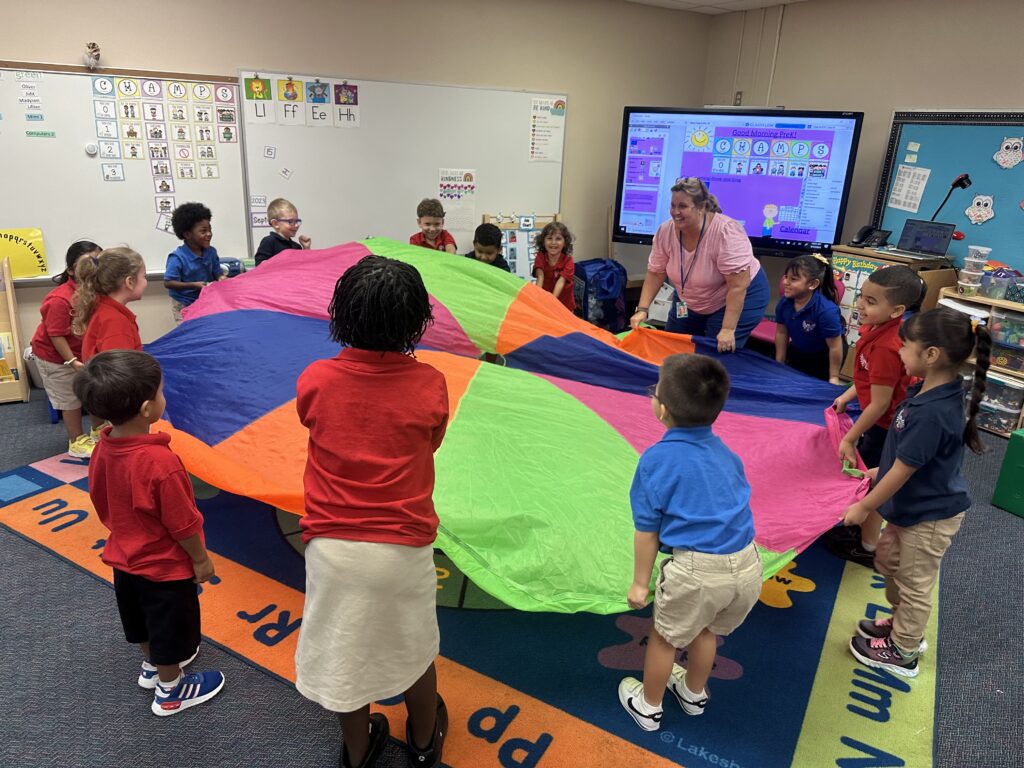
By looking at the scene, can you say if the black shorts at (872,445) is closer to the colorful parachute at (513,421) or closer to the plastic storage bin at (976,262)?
the colorful parachute at (513,421)

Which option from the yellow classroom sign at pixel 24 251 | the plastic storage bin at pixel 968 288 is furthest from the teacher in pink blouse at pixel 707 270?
the yellow classroom sign at pixel 24 251

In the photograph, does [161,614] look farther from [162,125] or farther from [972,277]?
[972,277]

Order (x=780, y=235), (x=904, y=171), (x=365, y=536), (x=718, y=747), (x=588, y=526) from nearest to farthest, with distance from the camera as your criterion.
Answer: (x=365, y=536)
(x=718, y=747)
(x=588, y=526)
(x=904, y=171)
(x=780, y=235)

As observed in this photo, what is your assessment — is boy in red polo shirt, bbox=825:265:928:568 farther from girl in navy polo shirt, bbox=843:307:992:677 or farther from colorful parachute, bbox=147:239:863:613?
colorful parachute, bbox=147:239:863:613

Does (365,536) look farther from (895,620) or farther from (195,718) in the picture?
(895,620)

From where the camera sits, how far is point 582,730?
1.85 m

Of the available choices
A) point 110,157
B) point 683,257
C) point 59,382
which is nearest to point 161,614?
point 59,382

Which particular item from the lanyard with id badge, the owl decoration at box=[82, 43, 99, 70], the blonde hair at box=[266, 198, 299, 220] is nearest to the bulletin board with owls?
the lanyard with id badge

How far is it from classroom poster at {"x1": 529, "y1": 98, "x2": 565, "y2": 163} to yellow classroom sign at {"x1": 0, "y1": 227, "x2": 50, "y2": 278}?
3.29 meters

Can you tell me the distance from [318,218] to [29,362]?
193 cm

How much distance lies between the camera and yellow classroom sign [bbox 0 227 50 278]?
3.84 m

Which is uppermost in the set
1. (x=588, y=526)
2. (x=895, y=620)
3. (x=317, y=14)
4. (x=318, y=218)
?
(x=317, y=14)

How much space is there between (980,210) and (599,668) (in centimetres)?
386

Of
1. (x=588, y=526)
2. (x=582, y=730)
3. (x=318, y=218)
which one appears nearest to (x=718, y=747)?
(x=582, y=730)
